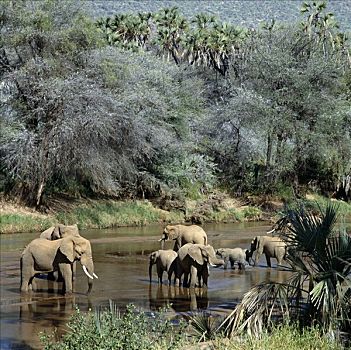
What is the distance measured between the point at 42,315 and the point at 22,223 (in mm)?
18665

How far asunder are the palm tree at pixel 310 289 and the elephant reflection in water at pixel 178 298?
4.90m

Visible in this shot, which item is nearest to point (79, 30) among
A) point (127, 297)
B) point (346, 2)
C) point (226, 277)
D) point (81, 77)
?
point (81, 77)

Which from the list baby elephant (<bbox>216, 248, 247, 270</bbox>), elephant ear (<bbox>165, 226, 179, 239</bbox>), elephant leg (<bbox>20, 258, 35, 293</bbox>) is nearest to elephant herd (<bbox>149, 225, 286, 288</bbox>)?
baby elephant (<bbox>216, 248, 247, 270</bbox>)

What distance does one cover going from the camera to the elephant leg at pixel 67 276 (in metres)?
18.8

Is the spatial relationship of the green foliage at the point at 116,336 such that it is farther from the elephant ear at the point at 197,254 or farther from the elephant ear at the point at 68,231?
the elephant ear at the point at 68,231

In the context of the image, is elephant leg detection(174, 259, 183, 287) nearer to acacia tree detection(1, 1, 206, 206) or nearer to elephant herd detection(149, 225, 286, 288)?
elephant herd detection(149, 225, 286, 288)

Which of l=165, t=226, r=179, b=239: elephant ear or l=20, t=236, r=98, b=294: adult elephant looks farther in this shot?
l=165, t=226, r=179, b=239: elephant ear

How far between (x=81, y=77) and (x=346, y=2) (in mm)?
101531

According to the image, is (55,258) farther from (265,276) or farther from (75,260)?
(265,276)

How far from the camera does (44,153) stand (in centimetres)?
3644

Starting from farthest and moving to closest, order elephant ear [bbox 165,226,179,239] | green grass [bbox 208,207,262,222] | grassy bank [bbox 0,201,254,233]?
green grass [bbox 208,207,262,222]
grassy bank [bbox 0,201,254,233]
elephant ear [bbox 165,226,179,239]

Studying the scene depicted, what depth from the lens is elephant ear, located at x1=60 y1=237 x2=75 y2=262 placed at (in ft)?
63.3

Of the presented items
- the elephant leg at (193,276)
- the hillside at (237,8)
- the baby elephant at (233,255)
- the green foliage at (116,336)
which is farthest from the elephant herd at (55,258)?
the hillside at (237,8)

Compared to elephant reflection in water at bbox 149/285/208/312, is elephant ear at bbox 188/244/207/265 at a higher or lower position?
higher
